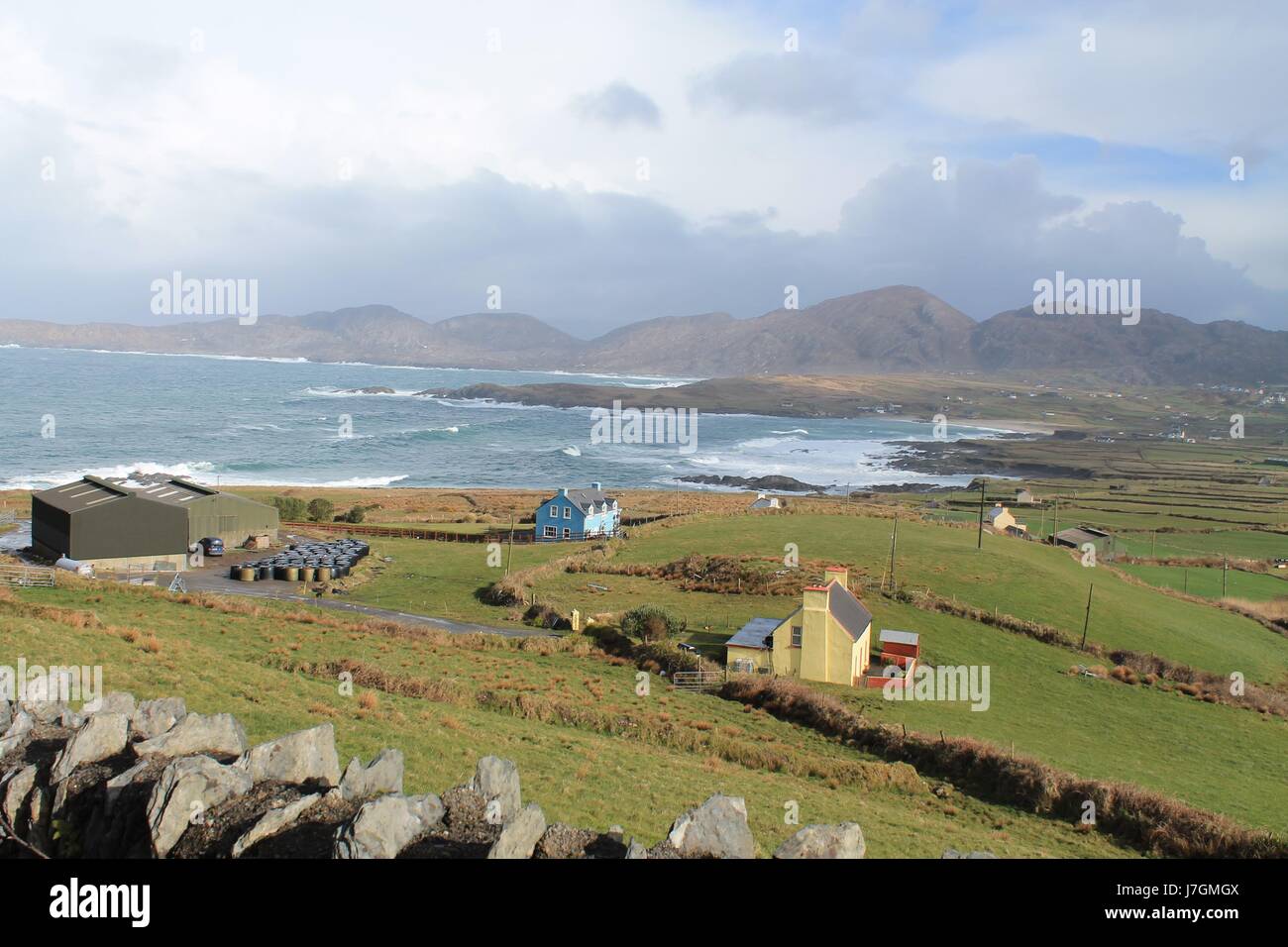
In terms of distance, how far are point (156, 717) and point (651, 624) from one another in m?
25.7

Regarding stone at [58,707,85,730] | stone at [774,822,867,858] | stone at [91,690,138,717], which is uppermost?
stone at [774,822,867,858]

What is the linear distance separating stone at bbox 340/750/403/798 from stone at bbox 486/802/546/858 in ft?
6.34

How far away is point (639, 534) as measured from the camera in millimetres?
58344

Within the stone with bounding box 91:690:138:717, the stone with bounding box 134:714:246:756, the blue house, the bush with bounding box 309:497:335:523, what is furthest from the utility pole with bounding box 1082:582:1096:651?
the bush with bounding box 309:497:335:523

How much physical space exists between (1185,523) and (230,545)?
8384 centimetres

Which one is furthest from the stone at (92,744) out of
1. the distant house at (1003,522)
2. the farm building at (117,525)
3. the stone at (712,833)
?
the distant house at (1003,522)

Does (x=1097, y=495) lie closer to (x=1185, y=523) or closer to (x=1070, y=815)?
(x=1185, y=523)

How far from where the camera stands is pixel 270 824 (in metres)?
6.42

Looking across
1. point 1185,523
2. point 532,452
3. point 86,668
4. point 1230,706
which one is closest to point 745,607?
point 1230,706

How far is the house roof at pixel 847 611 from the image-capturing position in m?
30.4

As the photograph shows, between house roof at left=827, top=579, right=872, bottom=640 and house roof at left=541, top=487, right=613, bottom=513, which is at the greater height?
house roof at left=541, top=487, right=613, bottom=513

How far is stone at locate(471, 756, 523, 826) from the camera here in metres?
7.28

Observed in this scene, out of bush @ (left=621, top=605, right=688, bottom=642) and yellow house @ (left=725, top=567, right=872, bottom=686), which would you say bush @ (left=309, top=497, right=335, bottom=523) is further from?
yellow house @ (left=725, top=567, right=872, bottom=686)

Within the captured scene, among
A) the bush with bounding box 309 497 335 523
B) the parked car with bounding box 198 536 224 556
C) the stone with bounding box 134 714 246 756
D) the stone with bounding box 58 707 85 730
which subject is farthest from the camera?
the bush with bounding box 309 497 335 523
